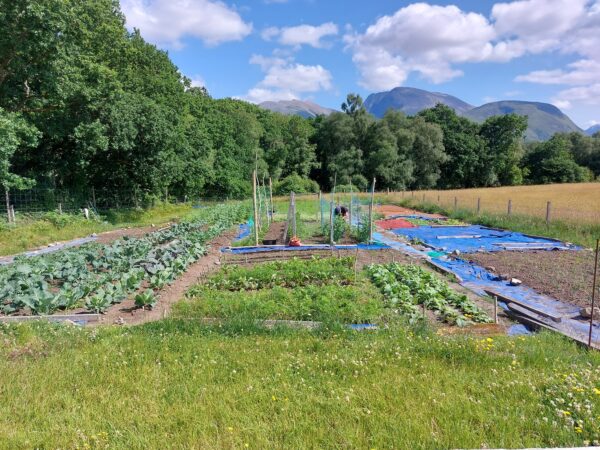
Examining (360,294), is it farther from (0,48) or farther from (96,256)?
(0,48)

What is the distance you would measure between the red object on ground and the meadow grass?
529 inches

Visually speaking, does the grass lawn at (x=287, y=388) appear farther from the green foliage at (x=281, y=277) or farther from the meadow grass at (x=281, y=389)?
the green foliage at (x=281, y=277)

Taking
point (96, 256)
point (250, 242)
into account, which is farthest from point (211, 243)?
point (96, 256)

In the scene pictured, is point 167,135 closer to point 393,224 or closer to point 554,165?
point 393,224

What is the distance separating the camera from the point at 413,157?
48.0 meters

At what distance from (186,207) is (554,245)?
25278mm

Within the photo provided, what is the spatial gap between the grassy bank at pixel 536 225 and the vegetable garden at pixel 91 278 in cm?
1293

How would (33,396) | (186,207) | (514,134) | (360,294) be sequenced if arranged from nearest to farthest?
(33,396) < (360,294) < (186,207) < (514,134)

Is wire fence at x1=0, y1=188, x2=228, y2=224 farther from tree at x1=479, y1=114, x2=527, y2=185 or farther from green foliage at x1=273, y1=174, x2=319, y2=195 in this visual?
tree at x1=479, y1=114, x2=527, y2=185

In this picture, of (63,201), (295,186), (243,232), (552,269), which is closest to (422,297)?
(552,269)

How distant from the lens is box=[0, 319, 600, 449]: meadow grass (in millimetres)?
2811

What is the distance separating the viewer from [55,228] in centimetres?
1661

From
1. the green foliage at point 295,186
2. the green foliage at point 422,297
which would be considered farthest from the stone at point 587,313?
the green foliage at point 295,186

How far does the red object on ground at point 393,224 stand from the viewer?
1814 cm
